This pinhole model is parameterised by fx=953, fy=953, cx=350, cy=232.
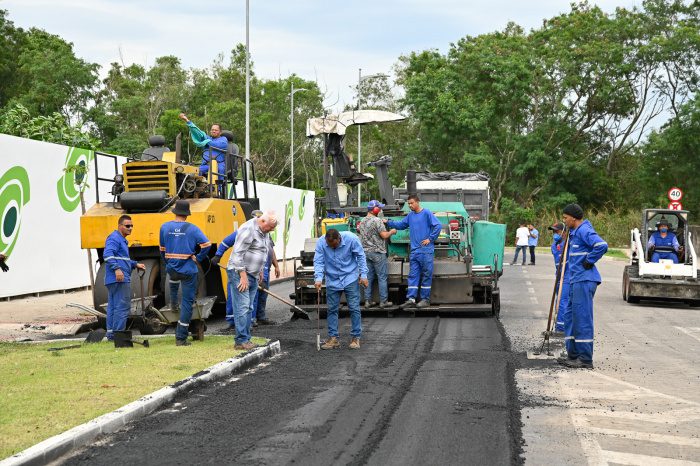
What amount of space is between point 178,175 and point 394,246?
408 cm

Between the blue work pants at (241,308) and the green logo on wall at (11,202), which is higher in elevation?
the green logo on wall at (11,202)

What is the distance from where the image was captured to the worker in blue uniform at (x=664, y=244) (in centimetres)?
2034

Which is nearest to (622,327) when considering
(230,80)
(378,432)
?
(378,432)

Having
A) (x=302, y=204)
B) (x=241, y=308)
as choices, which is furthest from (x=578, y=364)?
(x=302, y=204)

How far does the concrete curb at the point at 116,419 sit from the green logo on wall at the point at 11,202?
9535mm

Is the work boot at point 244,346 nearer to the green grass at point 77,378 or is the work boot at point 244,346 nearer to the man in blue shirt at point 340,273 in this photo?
the green grass at point 77,378

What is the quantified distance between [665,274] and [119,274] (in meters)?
12.3

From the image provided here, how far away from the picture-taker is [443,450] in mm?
6746

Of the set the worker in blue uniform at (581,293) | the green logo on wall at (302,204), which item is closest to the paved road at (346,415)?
the worker in blue uniform at (581,293)

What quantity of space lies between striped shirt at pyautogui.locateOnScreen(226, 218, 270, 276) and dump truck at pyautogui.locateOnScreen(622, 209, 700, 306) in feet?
34.7

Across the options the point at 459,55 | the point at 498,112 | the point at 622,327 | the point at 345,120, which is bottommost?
the point at 622,327

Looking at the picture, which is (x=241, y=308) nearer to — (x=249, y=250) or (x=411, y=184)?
(x=249, y=250)

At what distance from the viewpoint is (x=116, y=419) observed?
734cm

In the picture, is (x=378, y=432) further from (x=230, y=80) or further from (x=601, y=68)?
(x=230, y=80)
